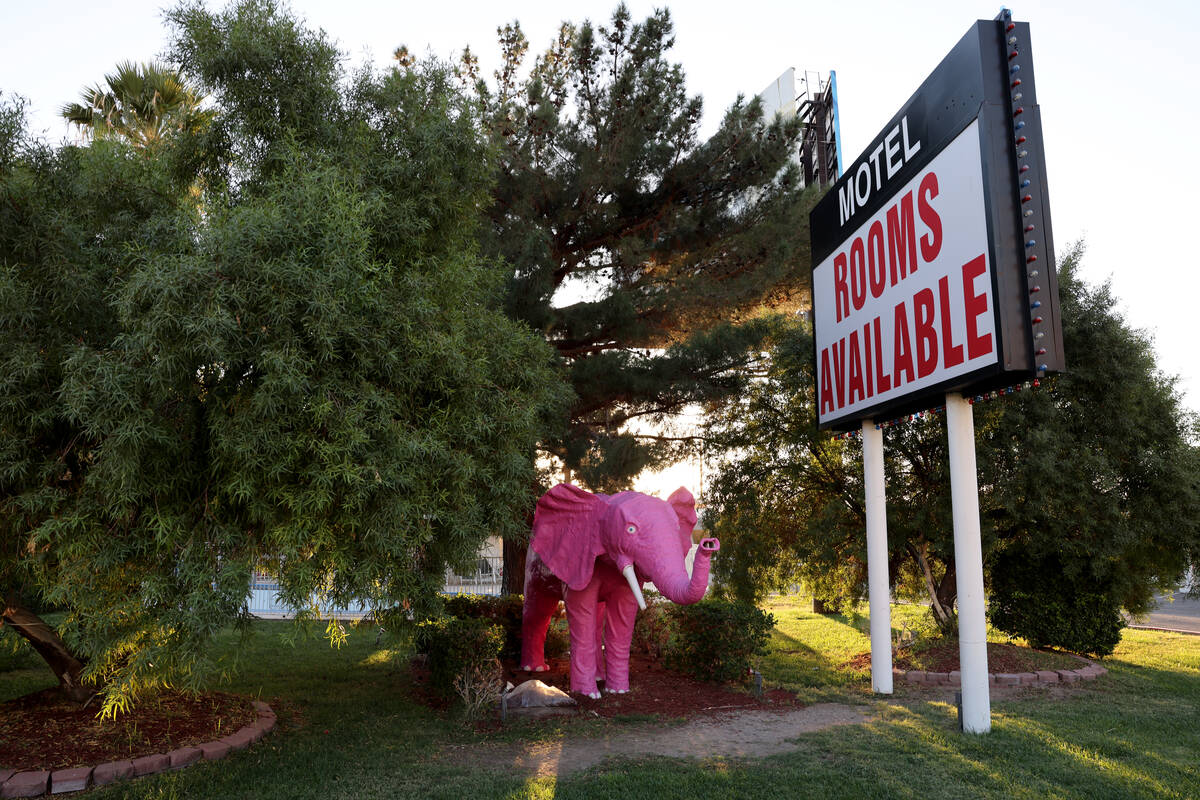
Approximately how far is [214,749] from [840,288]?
26.3ft

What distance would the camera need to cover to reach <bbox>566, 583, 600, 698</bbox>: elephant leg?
8336mm

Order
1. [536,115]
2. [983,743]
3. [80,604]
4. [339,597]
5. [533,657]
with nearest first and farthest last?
[80,604]
[339,597]
[983,743]
[533,657]
[536,115]

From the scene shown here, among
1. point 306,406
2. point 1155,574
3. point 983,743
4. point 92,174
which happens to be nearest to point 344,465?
point 306,406

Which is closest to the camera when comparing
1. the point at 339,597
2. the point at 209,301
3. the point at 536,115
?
the point at 209,301

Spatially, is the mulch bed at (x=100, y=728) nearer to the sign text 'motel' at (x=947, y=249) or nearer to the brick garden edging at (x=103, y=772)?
the brick garden edging at (x=103, y=772)

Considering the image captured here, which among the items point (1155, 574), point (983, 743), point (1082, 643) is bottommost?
point (983, 743)

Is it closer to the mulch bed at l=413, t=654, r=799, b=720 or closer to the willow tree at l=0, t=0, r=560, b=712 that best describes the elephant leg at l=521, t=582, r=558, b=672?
the mulch bed at l=413, t=654, r=799, b=720

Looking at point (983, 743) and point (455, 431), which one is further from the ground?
point (455, 431)

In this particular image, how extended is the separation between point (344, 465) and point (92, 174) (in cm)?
363

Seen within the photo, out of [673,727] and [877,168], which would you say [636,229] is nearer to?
[877,168]

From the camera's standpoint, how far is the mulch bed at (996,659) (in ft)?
31.5

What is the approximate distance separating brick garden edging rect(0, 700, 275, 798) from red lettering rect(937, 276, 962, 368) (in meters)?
7.12

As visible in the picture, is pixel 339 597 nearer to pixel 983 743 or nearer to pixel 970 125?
pixel 983 743

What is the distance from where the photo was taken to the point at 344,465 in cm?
535
